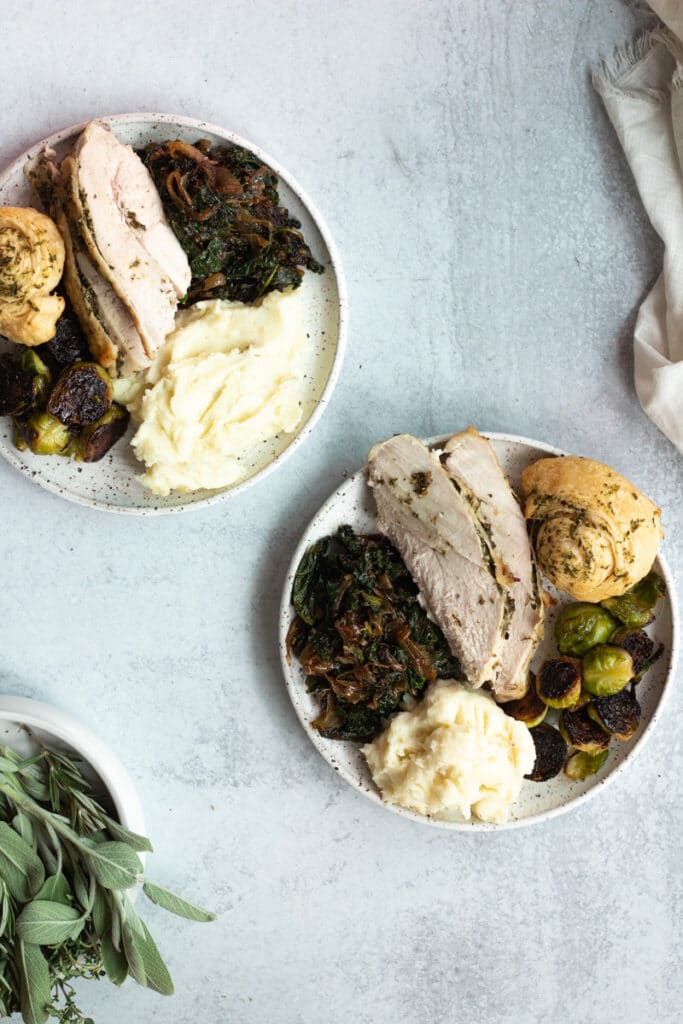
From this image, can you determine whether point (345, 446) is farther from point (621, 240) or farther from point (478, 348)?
point (621, 240)

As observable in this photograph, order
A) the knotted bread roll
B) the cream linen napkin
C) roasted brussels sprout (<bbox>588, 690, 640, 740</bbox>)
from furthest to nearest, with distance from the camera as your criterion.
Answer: the cream linen napkin → roasted brussels sprout (<bbox>588, 690, 640, 740</bbox>) → the knotted bread roll

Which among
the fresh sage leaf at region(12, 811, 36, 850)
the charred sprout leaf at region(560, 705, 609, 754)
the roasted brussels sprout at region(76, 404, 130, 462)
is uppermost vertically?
the roasted brussels sprout at region(76, 404, 130, 462)

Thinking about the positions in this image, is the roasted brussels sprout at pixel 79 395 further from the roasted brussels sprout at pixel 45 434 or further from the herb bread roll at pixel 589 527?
the herb bread roll at pixel 589 527

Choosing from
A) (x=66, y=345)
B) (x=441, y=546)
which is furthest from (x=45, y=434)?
(x=441, y=546)

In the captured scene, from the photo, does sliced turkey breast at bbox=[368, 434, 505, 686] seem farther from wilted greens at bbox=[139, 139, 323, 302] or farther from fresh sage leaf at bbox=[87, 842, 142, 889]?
fresh sage leaf at bbox=[87, 842, 142, 889]

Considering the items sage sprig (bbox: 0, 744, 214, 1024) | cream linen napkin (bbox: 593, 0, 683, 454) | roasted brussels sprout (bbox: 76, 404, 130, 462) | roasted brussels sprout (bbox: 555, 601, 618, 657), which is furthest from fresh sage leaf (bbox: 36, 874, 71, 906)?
cream linen napkin (bbox: 593, 0, 683, 454)

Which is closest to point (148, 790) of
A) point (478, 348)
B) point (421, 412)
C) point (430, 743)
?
point (430, 743)

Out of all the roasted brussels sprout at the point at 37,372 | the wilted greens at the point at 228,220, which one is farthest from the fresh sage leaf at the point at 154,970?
the wilted greens at the point at 228,220
